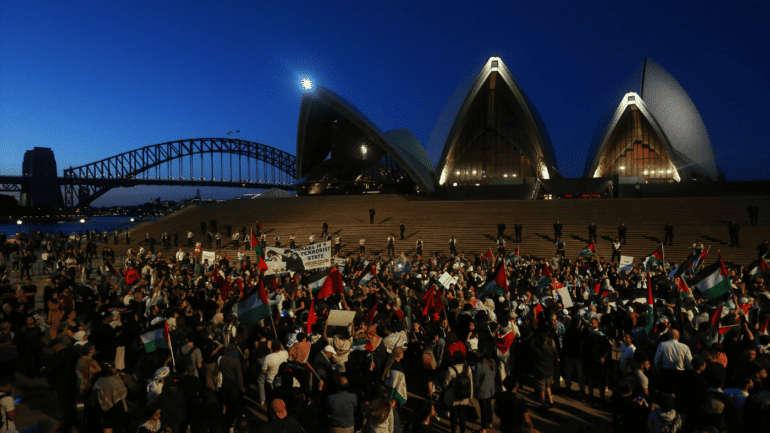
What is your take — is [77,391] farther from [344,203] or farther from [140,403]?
[344,203]

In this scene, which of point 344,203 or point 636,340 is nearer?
point 636,340

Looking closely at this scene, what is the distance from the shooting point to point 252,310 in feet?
20.2

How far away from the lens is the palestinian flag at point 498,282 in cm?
827

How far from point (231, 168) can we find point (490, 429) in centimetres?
10906

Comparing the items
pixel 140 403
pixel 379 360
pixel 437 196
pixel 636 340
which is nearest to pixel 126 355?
pixel 140 403

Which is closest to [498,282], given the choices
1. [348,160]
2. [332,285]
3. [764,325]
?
[332,285]

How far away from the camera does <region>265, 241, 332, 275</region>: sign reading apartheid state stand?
980cm

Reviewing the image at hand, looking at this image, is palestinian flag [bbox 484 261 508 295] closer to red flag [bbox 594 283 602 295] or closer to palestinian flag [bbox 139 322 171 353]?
red flag [bbox 594 283 602 295]

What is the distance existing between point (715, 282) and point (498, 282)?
3.40 metres

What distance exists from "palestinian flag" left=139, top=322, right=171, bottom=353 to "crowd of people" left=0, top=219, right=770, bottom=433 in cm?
2

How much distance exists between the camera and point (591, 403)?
6.06 m

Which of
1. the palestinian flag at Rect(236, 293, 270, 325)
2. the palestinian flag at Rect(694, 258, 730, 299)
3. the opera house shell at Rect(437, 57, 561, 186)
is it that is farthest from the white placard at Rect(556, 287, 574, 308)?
the opera house shell at Rect(437, 57, 561, 186)

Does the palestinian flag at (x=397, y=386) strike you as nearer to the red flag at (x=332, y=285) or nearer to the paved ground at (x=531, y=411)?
the paved ground at (x=531, y=411)

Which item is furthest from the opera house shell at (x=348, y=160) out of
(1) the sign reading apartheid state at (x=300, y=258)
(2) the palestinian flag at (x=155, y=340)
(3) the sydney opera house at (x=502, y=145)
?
(2) the palestinian flag at (x=155, y=340)
